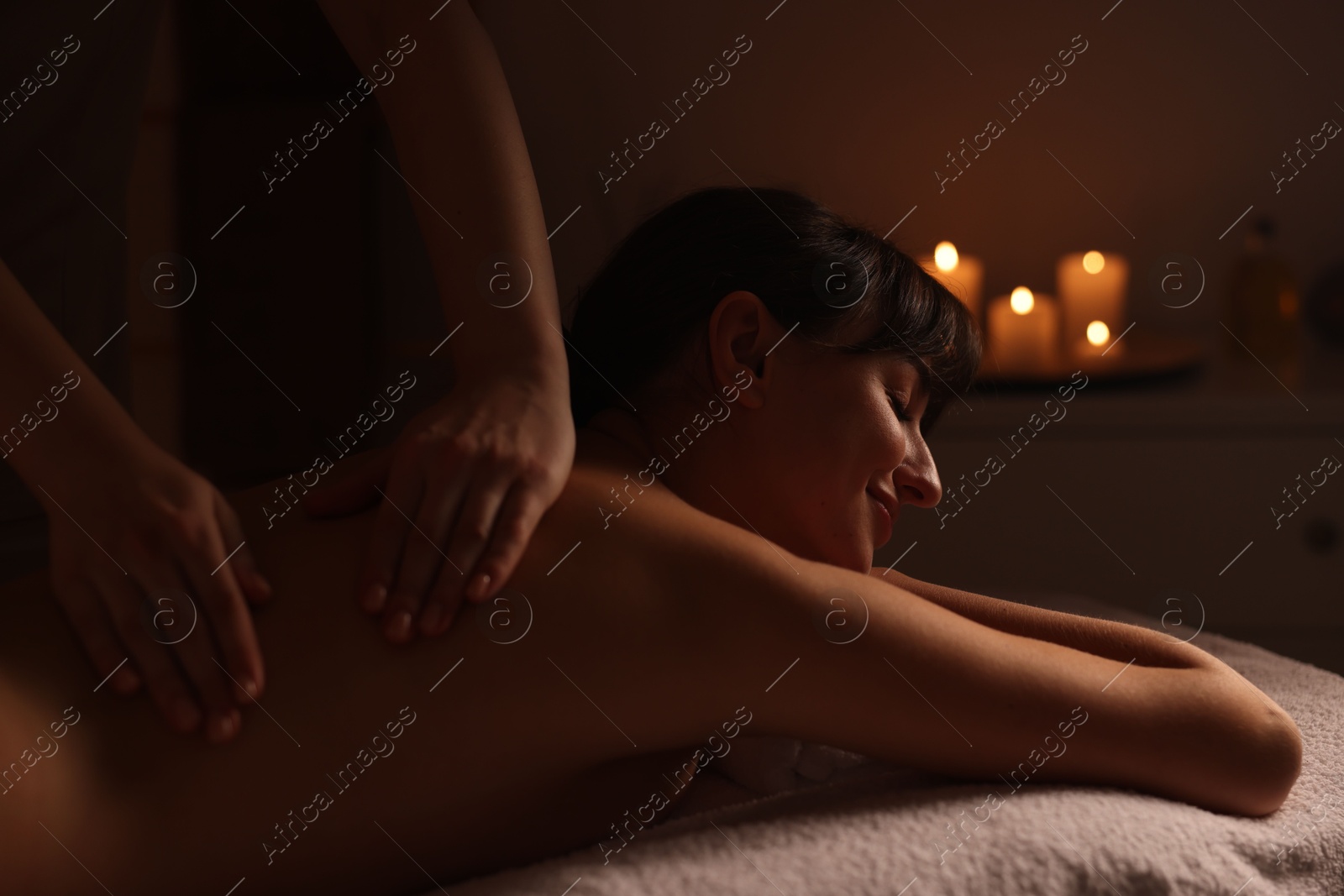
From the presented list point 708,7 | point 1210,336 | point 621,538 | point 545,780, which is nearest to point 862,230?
point 621,538

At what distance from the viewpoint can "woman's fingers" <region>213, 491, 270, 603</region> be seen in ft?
2.02

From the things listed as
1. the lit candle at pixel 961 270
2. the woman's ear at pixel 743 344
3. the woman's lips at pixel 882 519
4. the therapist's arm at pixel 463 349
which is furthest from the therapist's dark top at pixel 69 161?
the lit candle at pixel 961 270

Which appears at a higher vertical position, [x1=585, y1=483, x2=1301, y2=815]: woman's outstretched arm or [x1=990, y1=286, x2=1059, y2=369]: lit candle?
[x1=585, y1=483, x2=1301, y2=815]: woman's outstretched arm

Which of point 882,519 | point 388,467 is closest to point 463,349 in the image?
point 388,467

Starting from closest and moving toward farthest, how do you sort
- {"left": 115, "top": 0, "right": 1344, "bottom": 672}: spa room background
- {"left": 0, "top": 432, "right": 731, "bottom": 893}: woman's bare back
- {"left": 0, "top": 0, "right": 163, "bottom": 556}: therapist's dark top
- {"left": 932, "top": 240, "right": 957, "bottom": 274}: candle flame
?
{"left": 0, "top": 432, "right": 731, "bottom": 893}: woman's bare back
{"left": 0, "top": 0, "right": 163, "bottom": 556}: therapist's dark top
{"left": 115, "top": 0, "right": 1344, "bottom": 672}: spa room background
{"left": 932, "top": 240, "right": 957, "bottom": 274}: candle flame

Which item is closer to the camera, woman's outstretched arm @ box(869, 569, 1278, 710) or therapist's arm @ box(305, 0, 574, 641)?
therapist's arm @ box(305, 0, 574, 641)

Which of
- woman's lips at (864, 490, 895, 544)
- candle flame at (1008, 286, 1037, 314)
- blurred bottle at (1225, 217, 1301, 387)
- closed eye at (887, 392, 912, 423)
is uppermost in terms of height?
closed eye at (887, 392, 912, 423)

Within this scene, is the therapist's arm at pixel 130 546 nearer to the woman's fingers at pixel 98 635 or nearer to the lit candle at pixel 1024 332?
the woman's fingers at pixel 98 635

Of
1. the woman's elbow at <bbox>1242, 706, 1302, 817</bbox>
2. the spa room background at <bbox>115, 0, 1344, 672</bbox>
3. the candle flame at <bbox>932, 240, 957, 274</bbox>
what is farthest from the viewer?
the candle flame at <bbox>932, 240, 957, 274</bbox>

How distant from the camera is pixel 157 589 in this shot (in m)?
0.59

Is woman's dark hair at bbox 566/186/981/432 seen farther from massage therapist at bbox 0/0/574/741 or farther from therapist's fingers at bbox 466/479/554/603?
therapist's fingers at bbox 466/479/554/603

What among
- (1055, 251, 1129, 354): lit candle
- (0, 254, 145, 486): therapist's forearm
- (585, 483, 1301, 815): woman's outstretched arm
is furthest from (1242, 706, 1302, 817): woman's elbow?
(1055, 251, 1129, 354): lit candle

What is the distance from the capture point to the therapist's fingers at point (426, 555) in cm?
61

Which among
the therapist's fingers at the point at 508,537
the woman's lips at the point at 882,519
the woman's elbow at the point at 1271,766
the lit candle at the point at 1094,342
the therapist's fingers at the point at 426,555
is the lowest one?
the lit candle at the point at 1094,342
